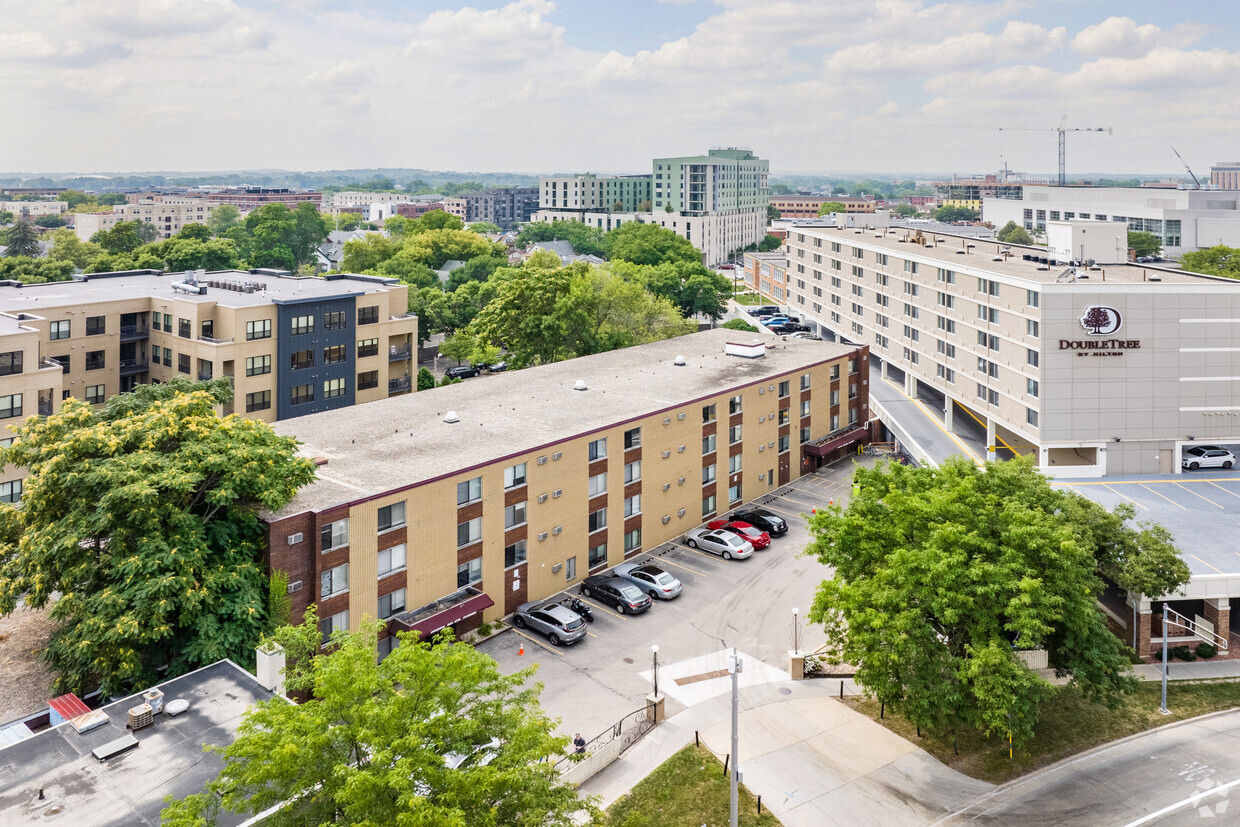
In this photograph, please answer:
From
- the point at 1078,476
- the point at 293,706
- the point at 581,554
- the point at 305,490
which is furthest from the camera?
the point at 1078,476

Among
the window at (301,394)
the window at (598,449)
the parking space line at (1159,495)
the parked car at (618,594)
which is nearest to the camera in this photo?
the parked car at (618,594)

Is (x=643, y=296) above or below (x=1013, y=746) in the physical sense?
above

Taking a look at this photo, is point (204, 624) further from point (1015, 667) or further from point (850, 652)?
point (1015, 667)

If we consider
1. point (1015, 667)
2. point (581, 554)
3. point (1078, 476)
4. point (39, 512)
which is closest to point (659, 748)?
point (1015, 667)

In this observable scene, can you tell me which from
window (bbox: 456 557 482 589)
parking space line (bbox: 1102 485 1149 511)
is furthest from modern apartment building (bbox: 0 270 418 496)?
parking space line (bbox: 1102 485 1149 511)

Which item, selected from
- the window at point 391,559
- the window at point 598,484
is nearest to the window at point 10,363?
the window at point 391,559

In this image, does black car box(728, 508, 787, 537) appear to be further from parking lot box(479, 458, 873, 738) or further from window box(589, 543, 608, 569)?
window box(589, 543, 608, 569)

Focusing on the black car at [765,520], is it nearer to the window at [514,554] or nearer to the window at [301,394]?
the window at [514,554]
